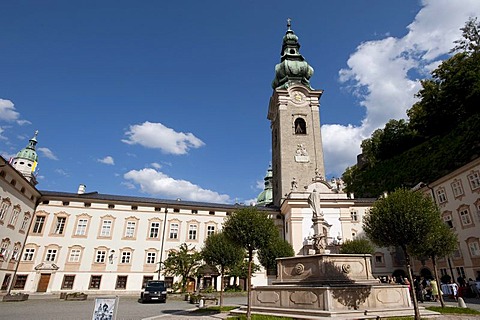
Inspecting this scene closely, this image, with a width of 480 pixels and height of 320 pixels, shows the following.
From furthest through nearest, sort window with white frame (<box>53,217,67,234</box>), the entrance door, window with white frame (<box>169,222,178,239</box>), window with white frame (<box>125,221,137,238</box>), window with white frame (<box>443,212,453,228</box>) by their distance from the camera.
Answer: window with white frame (<box>169,222,178,239</box>) < window with white frame (<box>125,221,137,238</box>) < window with white frame (<box>53,217,67,234</box>) < the entrance door < window with white frame (<box>443,212,453,228</box>)

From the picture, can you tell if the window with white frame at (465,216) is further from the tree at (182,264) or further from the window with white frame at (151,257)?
the window with white frame at (151,257)

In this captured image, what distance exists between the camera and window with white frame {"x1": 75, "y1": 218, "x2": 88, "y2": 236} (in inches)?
1300

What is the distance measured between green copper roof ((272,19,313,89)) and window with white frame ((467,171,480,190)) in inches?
A: 1057

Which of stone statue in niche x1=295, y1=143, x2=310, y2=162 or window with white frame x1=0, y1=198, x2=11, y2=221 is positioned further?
stone statue in niche x1=295, y1=143, x2=310, y2=162

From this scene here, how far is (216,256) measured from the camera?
2531 cm

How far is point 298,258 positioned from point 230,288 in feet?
64.3

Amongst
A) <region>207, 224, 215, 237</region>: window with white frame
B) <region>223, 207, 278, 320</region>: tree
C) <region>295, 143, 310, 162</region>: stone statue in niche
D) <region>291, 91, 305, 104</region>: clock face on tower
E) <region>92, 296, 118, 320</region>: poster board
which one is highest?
<region>291, 91, 305, 104</region>: clock face on tower

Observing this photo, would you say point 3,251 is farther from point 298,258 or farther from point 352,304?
point 352,304

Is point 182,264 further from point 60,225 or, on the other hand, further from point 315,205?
point 315,205

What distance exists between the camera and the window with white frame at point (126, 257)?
3284cm

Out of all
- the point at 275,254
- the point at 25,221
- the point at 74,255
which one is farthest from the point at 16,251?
the point at 275,254

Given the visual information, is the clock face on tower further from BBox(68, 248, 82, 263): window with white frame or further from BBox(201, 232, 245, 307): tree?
BBox(68, 248, 82, 263): window with white frame

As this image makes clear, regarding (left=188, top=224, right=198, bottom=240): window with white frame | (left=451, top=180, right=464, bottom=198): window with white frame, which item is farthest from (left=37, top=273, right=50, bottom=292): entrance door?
(left=451, top=180, right=464, bottom=198): window with white frame

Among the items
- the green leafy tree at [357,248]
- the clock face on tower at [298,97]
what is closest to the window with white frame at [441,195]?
the green leafy tree at [357,248]
